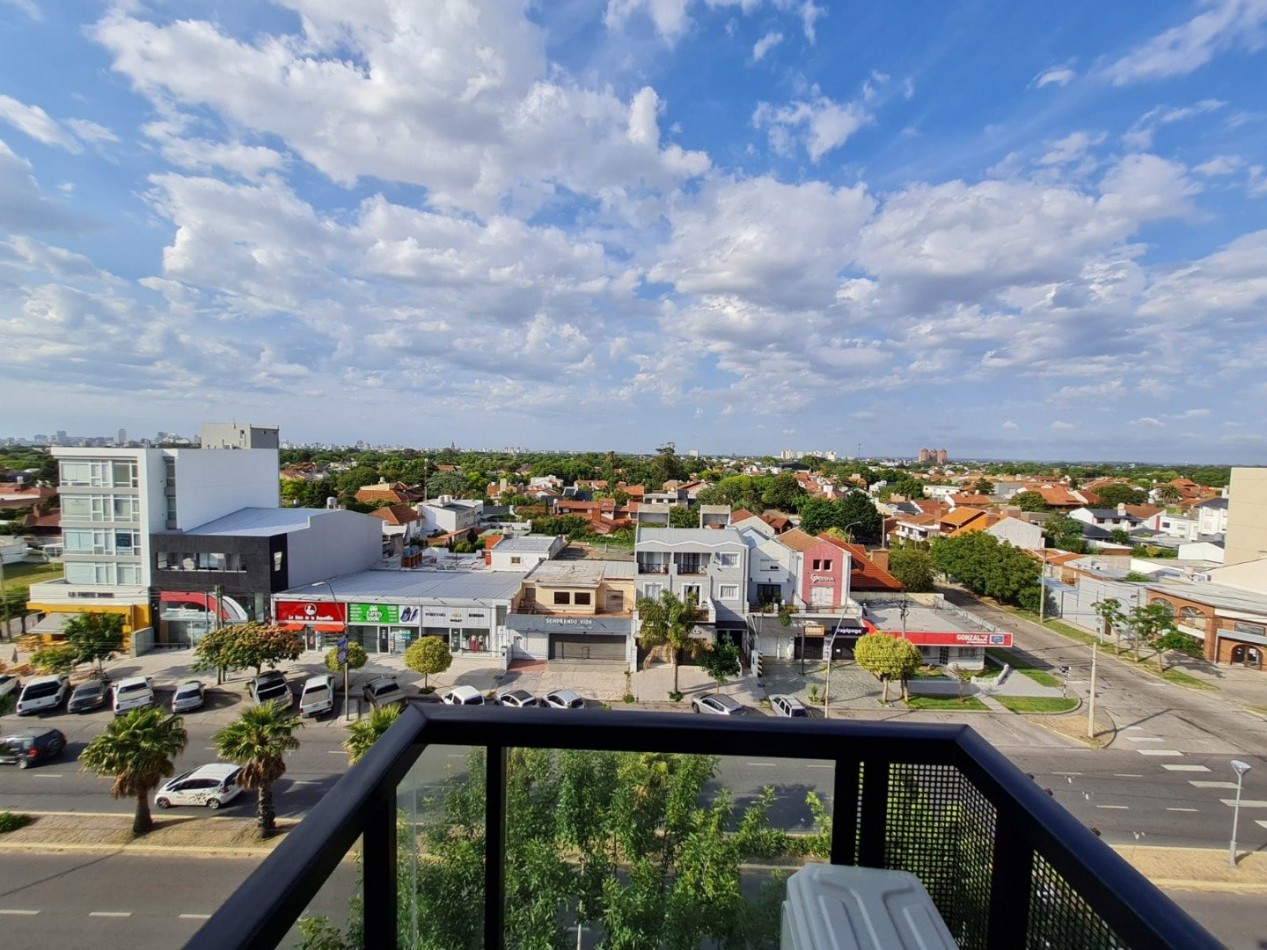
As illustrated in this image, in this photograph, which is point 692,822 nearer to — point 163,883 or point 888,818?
point 888,818

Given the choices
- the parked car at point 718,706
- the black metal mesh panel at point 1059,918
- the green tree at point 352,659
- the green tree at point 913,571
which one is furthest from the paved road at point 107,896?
the green tree at point 913,571

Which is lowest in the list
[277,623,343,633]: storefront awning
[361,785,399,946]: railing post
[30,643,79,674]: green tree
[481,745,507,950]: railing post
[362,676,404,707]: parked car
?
[362,676,404,707]: parked car

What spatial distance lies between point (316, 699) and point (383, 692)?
4.78 feet

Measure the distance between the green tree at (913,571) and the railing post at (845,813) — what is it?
23.6 meters

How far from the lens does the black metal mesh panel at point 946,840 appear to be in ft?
3.47

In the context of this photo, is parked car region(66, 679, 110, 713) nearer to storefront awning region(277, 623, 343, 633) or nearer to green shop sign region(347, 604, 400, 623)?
storefront awning region(277, 623, 343, 633)

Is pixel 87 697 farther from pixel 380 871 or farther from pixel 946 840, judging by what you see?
pixel 946 840

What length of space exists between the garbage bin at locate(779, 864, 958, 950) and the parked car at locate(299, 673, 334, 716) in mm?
14211

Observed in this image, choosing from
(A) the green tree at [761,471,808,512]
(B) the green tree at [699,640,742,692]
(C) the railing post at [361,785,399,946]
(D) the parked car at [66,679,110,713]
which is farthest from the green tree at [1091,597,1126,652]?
(D) the parked car at [66,679,110,713]

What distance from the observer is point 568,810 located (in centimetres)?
138

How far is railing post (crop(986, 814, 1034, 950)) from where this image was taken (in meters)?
0.96

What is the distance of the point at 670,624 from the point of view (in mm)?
14477

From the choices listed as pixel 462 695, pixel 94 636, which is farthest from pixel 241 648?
pixel 462 695

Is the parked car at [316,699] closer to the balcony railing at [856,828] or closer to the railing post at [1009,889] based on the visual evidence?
the balcony railing at [856,828]
